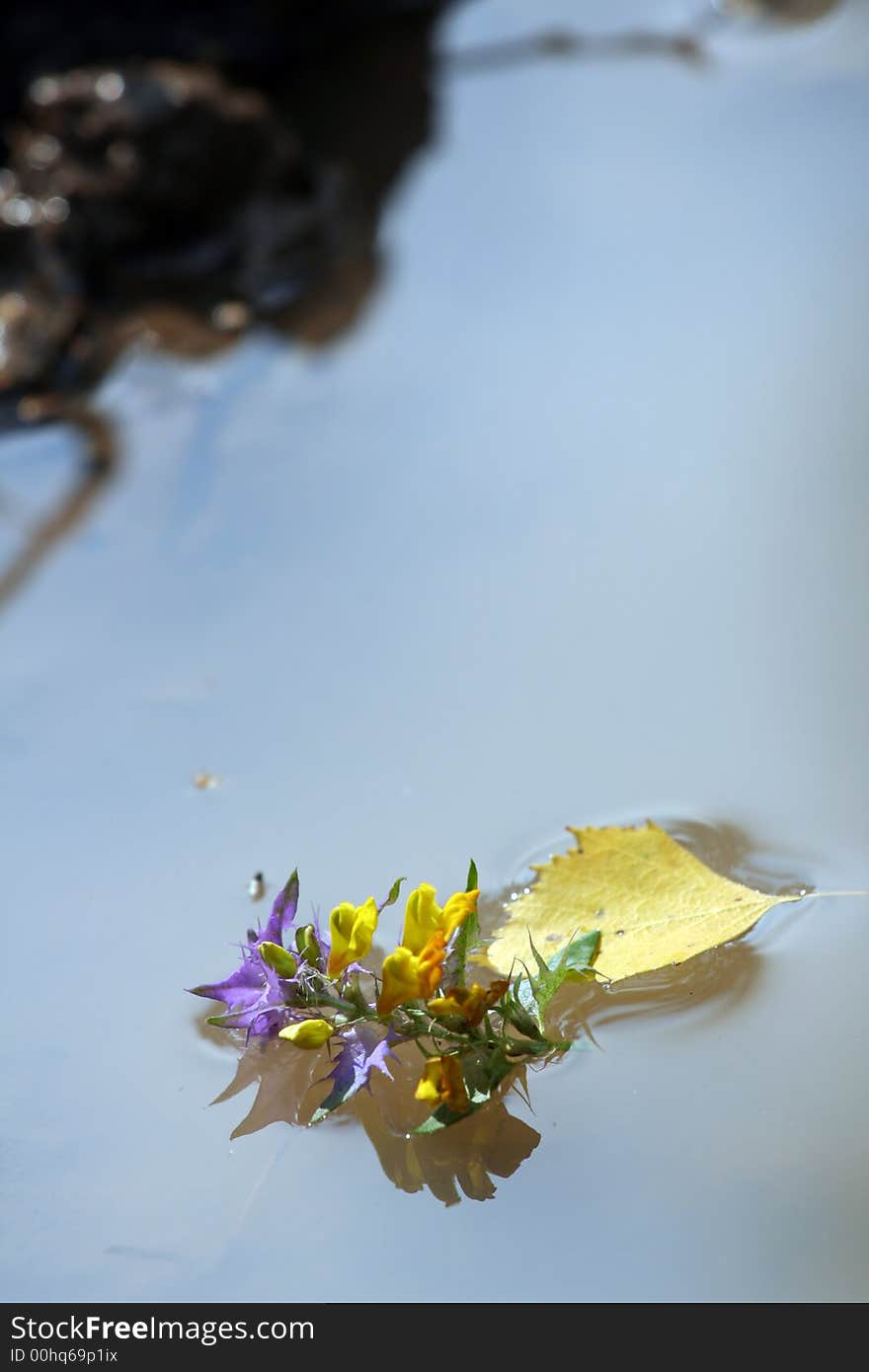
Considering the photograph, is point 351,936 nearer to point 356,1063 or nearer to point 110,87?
point 356,1063

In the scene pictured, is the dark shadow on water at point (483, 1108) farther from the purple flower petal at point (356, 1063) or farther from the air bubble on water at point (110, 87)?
the air bubble on water at point (110, 87)

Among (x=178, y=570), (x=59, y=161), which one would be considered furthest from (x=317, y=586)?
(x=59, y=161)

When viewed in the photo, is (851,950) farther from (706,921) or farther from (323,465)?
(323,465)

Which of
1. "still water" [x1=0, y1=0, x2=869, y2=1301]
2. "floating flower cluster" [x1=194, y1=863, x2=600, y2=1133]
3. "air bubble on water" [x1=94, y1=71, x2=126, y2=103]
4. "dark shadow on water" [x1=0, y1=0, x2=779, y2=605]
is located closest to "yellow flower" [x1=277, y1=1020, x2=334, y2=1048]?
"floating flower cluster" [x1=194, y1=863, x2=600, y2=1133]

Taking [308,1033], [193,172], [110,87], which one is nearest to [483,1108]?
[308,1033]

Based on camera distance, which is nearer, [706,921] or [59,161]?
[706,921]

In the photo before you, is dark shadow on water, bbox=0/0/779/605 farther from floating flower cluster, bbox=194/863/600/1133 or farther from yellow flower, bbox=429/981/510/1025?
yellow flower, bbox=429/981/510/1025
